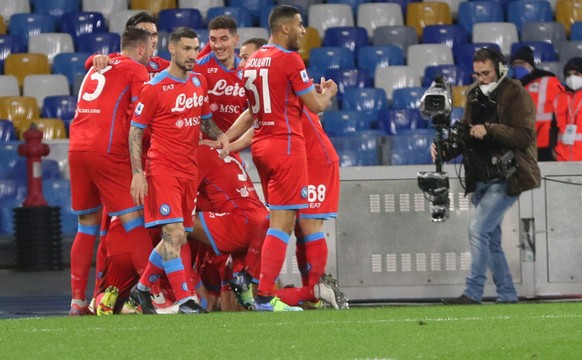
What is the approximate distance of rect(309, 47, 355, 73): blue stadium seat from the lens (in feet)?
54.4

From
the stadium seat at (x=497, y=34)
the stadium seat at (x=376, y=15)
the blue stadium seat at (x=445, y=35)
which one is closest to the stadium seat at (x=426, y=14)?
the stadium seat at (x=376, y=15)

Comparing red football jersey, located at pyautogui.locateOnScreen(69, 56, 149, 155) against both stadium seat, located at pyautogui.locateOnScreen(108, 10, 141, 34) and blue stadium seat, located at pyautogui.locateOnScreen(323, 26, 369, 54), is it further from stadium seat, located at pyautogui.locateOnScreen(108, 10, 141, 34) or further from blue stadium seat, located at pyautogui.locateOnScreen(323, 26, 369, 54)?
blue stadium seat, located at pyautogui.locateOnScreen(323, 26, 369, 54)

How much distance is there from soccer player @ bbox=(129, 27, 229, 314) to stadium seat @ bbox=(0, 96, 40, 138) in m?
6.52

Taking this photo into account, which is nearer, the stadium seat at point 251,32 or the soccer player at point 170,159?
the soccer player at point 170,159

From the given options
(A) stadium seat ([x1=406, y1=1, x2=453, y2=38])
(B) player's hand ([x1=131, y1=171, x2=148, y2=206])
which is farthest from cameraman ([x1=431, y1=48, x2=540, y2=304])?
(A) stadium seat ([x1=406, y1=1, x2=453, y2=38])

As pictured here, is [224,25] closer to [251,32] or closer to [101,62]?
[101,62]

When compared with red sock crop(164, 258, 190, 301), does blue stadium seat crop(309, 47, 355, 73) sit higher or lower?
higher

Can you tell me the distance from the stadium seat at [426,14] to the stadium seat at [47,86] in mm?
4357

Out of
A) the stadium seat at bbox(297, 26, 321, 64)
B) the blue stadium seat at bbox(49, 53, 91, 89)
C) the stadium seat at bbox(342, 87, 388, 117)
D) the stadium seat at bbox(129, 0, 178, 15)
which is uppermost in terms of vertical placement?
the stadium seat at bbox(129, 0, 178, 15)

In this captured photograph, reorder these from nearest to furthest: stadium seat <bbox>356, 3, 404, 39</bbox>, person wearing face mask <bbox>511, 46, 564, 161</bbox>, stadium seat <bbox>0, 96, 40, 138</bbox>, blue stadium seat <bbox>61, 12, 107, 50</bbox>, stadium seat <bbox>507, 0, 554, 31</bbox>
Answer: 1. person wearing face mask <bbox>511, 46, 564, 161</bbox>
2. stadium seat <bbox>0, 96, 40, 138</bbox>
3. blue stadium seat <bbox>61, 12, 107, 50</bbox>
4. stadium seat <bbox>356, 3, 404, 39</bbox>
5. stadium seat <bbox>507, 0, 554, 31</bbox>

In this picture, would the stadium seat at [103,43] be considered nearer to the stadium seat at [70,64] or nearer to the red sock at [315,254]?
the stadium seat at [70,64]

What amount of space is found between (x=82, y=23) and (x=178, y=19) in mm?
1239

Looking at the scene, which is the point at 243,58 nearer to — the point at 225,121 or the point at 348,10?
the point at 225,121

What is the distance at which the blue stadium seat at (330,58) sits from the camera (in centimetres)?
1658
